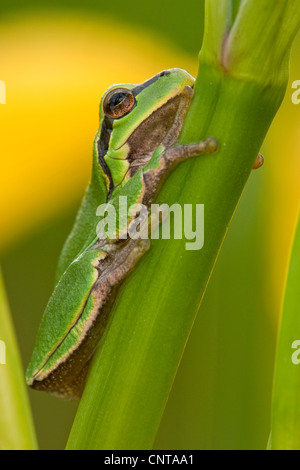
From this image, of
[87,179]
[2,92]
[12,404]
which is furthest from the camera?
[87,179]

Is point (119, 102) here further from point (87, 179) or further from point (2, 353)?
point (87, 179)

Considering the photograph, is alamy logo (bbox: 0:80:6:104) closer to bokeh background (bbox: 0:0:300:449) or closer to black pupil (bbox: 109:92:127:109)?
bokeh background (bbox: 0:0:300:449)

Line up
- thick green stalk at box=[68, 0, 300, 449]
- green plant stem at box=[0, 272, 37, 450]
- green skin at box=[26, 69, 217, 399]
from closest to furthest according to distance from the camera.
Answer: thick green stalk at box=[68, 0, 300, 449] → green plant stem at box=[0, 272, 37, 450] → green skin at box=[26, 69, 217, 399]

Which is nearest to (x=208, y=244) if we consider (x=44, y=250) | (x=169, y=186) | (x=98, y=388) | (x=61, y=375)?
(x=169, y=186)

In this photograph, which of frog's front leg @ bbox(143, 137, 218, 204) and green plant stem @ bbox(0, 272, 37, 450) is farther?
green plant stem @ bbox(0, 272, 37, 450)

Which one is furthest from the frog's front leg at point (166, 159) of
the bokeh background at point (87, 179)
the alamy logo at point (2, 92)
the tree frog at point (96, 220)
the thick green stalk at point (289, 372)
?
the alamy logo at point (2, 92)

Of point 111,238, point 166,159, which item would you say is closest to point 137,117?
point 111,238

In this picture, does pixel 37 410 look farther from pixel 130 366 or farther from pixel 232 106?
pixel 232 106

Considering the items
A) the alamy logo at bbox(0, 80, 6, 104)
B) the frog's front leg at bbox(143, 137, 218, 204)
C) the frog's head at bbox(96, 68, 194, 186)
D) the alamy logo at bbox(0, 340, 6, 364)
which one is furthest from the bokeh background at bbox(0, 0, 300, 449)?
the alamy logo at bbox(0, 340, 6, 364)
